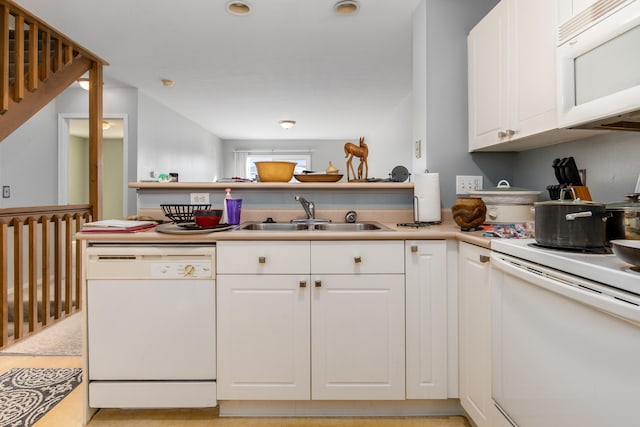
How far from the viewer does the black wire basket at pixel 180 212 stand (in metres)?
2.06

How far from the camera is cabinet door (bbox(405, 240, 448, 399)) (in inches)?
Answer: 64.4

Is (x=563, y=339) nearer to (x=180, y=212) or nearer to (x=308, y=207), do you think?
(x=308, y=207)

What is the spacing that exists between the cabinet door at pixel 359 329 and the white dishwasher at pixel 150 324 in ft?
1.59

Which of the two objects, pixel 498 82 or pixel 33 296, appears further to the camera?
pixel 33 296

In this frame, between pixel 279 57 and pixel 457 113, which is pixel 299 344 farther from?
pixel 279 57

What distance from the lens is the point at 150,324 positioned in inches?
63.9

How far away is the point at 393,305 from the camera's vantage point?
5.35 feet

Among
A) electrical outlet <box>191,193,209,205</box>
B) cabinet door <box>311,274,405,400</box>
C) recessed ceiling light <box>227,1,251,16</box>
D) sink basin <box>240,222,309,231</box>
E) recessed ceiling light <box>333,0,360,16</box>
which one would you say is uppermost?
recessed ceiling light <box>227,1,251,16</box>

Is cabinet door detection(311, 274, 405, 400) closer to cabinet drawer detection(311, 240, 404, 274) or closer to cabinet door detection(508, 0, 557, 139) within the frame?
cabinet drawer detection(311, 240, 404, 274)

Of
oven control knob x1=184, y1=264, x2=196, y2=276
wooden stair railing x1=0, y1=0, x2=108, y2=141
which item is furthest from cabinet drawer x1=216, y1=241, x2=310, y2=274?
wooden stair railing x1=0, y1=0, x2=108, y2=141

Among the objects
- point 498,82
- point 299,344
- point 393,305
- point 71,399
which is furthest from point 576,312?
point 71,399

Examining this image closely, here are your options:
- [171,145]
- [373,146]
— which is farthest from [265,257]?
[373,146]

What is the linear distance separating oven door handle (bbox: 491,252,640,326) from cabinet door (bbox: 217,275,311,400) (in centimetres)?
83

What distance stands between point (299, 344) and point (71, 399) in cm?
126
